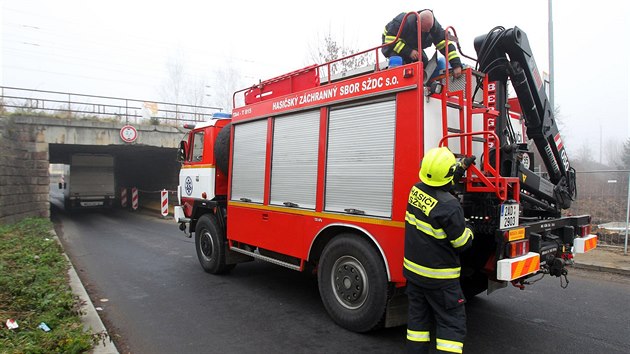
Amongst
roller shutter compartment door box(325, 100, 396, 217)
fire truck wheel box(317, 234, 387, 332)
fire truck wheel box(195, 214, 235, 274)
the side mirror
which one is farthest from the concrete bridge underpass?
roller shutter compartment door box(325, 100, 396, 217)

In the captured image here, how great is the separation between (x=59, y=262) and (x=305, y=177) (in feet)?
15.4

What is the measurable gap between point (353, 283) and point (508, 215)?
5.18 ft

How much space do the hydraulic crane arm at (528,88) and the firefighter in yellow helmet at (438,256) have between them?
1481 mm

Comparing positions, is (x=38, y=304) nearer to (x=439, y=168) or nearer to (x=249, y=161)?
(x=249, y=161)

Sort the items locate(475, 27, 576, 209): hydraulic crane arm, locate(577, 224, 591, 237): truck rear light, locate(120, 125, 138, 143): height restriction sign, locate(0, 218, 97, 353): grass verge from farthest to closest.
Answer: locate(120, 125, 138, 143): height restriction sign, locate(577, 224, 591, 237): truck rear light, locate(475, 27, 576, 209): hydraulic crane arm, locate(0, 218, 97, 353): grass verge

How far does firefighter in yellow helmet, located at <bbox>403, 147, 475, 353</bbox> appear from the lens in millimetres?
2814

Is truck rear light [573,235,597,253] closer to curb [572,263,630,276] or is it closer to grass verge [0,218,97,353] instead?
curb [572,263,630,276]

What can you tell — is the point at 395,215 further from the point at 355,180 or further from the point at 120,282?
the point at 120,282

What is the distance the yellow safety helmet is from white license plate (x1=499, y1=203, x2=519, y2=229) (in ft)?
2.40

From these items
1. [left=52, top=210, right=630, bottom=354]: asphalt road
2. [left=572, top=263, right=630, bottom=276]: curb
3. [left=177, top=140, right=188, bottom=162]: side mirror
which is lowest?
[left=52, top=210, right=630, bottom=354]: asphalt road

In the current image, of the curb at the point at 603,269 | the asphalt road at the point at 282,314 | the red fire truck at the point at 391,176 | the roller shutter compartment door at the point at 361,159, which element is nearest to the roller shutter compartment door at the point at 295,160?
the red fire truck at the point at 391,176

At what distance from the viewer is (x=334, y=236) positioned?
436 centimetres

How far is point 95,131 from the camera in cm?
1589

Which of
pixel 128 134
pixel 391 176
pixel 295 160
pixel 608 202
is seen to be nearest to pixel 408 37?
pixel 391 176
